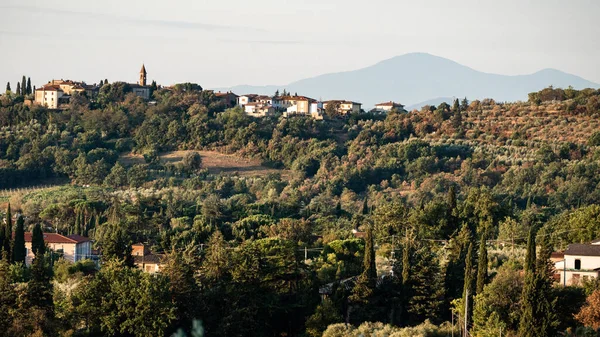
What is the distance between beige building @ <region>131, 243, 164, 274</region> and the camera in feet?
130

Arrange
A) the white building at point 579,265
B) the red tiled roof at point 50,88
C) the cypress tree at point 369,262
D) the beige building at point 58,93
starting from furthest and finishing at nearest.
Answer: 1. the red tiled roof at point 50,88
2. the beige building at point 58,93
3. the cypress tree at point 369,262
4. the white building at point 579,265

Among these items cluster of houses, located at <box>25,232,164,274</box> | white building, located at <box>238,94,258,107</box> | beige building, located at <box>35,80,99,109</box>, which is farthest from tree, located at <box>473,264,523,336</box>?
white building, located at <box>238,94,258,107</box>

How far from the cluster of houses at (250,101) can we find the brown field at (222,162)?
483 inches

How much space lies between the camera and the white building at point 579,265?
112 feet

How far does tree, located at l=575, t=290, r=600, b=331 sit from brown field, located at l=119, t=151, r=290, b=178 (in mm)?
45478

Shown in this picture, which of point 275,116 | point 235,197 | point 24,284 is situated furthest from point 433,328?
point 275,116

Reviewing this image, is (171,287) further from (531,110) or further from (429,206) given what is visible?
(531,110)

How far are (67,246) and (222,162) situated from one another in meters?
34.0

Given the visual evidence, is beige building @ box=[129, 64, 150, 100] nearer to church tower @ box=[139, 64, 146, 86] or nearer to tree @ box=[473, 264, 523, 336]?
church tower @ box=[139, 64, 146, 86]

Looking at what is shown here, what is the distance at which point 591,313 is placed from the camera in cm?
2998

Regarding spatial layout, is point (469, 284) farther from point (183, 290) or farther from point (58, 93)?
point (58, 93)

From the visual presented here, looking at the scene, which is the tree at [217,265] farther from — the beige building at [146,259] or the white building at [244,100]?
the white building at [244,100]

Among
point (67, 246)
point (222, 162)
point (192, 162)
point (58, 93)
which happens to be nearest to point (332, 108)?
point (222, 162)

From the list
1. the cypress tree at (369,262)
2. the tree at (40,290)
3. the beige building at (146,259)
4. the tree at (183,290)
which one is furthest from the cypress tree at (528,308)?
the beige building at (146,259)
